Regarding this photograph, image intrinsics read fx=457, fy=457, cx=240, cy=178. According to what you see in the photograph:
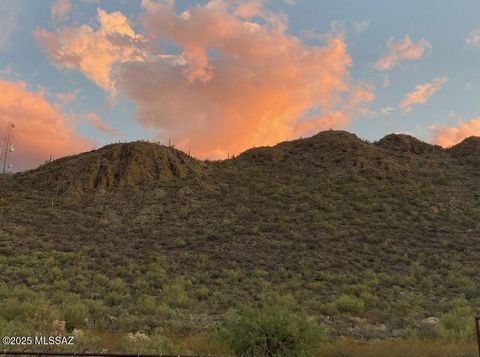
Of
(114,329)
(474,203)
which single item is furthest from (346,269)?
(474,203)

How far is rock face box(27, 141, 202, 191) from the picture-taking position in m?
40.4

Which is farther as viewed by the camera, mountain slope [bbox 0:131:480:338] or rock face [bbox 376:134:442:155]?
rock face [bbox 376:134:442:155]

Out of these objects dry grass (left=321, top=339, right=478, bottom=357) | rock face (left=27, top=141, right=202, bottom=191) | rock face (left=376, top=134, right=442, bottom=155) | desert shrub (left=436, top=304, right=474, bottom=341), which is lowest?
desert shrub (left=436, top=304, right=474, bottom=341)

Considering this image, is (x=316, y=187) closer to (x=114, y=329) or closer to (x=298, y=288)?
(x=298, y=288)

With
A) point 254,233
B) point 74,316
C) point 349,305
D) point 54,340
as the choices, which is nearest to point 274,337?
point 54,340

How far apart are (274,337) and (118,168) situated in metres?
34.1

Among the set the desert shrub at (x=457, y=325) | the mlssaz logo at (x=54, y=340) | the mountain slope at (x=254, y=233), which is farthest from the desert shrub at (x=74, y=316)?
the desert shrub at (x=457, y=325)

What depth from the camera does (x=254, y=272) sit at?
24250mm

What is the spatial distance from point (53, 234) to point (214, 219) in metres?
11.3

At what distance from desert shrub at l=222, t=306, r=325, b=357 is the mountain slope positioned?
340 centimetres

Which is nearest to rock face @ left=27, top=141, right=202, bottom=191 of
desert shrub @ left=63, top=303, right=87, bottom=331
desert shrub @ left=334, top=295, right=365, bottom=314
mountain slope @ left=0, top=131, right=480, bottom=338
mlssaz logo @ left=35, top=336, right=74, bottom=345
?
mountain slope @ left=0, top=131, right=480, bottom=338

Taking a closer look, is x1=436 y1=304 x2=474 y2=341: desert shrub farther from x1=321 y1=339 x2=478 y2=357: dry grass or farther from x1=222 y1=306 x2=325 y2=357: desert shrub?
x1=222 y1=306 x2=325 y2=357: desert shrub

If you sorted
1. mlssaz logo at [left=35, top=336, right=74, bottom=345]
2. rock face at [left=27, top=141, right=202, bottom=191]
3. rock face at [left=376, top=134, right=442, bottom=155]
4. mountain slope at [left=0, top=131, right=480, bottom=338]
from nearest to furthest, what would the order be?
mlssaz logo at [left=35, top=336, right=74, bottom=345] < mountain slope at [left=0, top=131, right=480, bottom=338] < rock face at [left=27, top=141, right=202, bottom=191] < rock face at [left=376, top=134, right=442, bottom=155]

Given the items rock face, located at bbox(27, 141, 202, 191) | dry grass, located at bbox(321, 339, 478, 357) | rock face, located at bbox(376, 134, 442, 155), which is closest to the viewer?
dry grass, located at bbox(321, 339, 478, 357)
